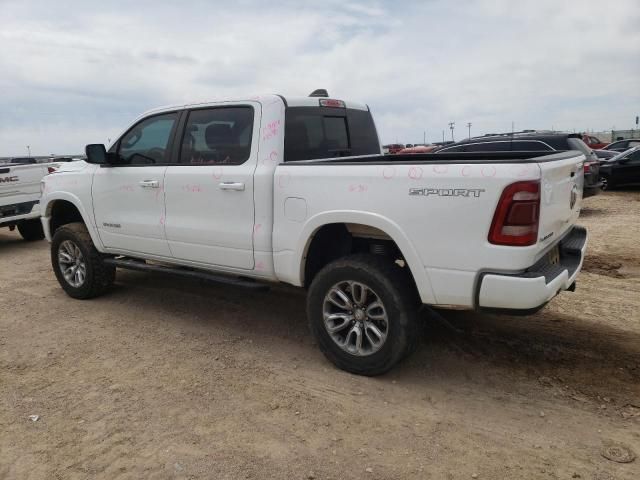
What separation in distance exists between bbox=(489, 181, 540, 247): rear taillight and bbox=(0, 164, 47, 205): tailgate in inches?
337

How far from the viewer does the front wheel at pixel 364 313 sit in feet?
11.3

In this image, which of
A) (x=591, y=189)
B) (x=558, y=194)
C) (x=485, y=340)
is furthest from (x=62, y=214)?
(x=591, y=189)

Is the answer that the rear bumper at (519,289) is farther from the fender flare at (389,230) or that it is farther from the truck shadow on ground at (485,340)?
the truck shadow on ground at (485,340)

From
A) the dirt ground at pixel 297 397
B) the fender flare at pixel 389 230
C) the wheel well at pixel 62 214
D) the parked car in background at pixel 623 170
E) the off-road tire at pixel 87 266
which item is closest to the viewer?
the dirt ground at pixel 297 397

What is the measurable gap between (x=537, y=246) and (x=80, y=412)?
301cm

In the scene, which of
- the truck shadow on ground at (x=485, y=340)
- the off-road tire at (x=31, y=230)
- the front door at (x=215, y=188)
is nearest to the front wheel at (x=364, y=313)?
the truck shadow on ground at (x=485, y=340)

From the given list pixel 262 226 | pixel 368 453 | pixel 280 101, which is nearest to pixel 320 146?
pixel 280 101

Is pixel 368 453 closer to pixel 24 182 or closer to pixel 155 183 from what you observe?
pixel 155 183

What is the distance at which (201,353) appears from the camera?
4227 mm

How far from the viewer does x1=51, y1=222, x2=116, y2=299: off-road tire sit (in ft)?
18.1

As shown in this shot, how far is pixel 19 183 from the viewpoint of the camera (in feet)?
29.4

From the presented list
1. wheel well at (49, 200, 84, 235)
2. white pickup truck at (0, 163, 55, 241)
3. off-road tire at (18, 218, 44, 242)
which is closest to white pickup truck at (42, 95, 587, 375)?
wheel well at (49, 200, 84, 235)

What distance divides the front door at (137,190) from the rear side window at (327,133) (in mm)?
1247

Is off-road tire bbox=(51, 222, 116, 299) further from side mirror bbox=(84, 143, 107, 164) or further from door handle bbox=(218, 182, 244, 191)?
door handle bbox=(218, 182, 244, 191)
